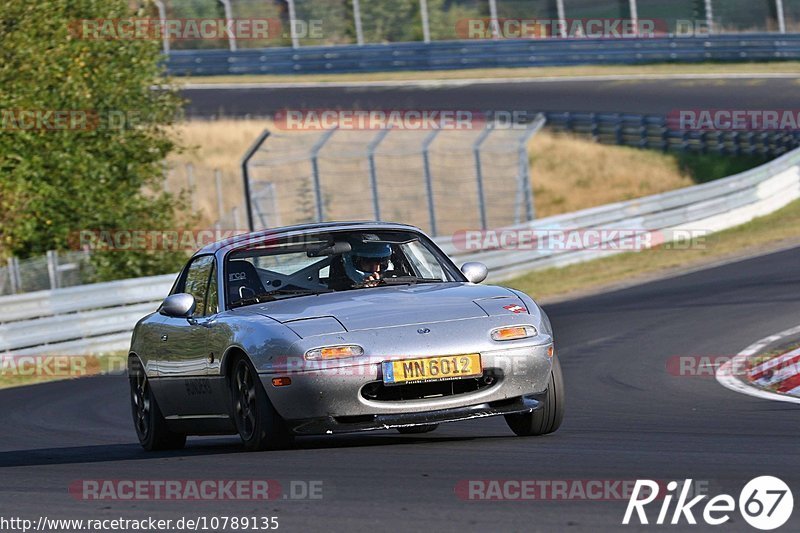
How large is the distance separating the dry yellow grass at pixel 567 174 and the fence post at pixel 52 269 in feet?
35.9

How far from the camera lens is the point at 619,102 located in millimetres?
37844

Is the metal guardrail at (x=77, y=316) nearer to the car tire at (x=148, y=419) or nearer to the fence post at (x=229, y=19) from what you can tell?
the car tire at (x=148, y=419)

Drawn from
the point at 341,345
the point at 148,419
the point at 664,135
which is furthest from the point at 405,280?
the point at 664,135

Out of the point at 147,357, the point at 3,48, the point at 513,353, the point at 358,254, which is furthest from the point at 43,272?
the point at 513,353

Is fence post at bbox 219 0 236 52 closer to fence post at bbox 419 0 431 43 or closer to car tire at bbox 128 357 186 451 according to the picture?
fence post at bbox 419 0 431 43

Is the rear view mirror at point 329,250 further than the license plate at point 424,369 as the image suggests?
Yes

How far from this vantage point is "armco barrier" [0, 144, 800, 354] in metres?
18.5

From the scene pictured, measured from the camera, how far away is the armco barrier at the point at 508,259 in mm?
18516

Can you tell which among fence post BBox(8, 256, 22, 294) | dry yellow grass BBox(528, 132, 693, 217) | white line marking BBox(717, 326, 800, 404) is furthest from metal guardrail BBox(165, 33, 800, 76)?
white line marking BBox(717, 326, 800, 404)

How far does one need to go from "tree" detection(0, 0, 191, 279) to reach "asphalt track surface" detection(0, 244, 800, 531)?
9.29 meters

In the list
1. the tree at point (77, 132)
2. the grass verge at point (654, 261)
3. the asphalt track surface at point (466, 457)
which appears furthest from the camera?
the tree at point (77, 132)

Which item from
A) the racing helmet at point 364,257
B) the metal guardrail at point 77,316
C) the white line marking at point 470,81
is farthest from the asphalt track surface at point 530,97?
the racing helmet at point 364,257

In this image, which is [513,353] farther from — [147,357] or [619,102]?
[619,102]

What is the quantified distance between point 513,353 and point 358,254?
148 centimetres
